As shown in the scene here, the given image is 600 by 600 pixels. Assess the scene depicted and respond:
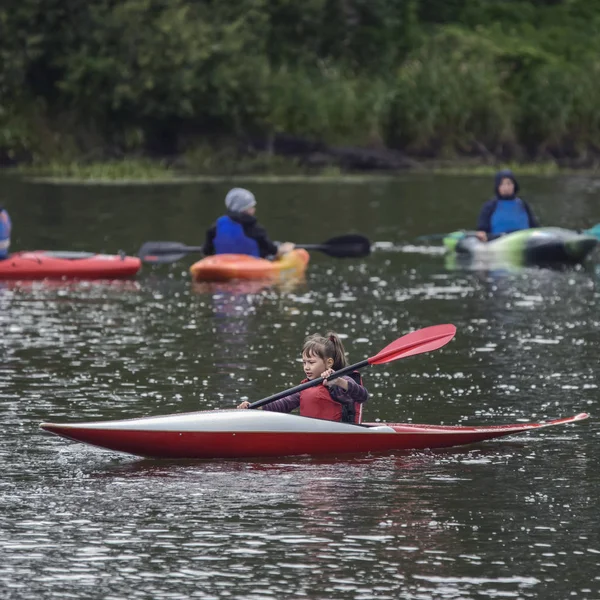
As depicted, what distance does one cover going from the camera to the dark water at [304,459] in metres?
7.19

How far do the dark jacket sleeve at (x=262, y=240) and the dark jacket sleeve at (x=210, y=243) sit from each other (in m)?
0.38

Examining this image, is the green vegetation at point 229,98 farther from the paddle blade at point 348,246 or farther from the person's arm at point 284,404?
the person's arm at point 284,404

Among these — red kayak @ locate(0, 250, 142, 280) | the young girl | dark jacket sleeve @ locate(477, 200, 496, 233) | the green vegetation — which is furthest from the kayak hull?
the green vegetation

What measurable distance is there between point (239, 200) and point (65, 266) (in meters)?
2.06

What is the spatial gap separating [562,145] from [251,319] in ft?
75.5

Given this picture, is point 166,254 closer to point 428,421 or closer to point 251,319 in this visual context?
point 251,319

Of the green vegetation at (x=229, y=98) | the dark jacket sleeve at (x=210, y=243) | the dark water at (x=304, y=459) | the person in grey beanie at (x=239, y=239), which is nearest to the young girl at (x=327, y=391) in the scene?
the dark water at (x=304, y=459)

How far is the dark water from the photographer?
23.6 ft

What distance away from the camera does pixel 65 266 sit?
59.3 feet

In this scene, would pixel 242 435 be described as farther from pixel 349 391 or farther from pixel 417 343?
pixel 417 343

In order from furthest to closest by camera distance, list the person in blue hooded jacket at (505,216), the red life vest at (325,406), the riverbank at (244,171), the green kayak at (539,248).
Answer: the riverbank at (244,171), the person in blue hooded jacket at (505,216), the green kayak at (539,248), the red life vest at (325,406)

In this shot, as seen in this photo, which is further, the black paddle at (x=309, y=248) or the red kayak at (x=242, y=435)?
the black paddle at (x=309, y=248)

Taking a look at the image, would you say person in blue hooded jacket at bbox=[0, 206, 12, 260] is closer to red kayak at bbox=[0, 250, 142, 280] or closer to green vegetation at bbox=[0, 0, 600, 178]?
red kayak at bbox=[0, 250, 142, 280]

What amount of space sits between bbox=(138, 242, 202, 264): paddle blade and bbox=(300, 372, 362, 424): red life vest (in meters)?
9.55
